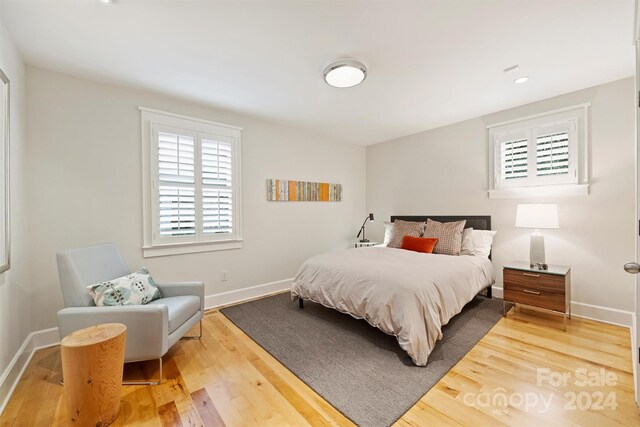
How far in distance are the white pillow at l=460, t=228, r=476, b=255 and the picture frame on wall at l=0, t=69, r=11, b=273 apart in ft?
14.0

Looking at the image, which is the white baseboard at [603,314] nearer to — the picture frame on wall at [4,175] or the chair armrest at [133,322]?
the chair armrest at [133,322]

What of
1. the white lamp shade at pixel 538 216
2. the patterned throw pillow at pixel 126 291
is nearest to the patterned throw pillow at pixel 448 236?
the white lamp shade at pixel 538 216

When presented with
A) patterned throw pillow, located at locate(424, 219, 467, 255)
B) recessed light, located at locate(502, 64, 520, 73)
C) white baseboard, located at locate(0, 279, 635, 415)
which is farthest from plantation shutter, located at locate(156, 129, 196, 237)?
recessed light, located at locate(502, 64, 520, 73)

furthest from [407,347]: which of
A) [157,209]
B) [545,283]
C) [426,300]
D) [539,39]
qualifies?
[157,209]

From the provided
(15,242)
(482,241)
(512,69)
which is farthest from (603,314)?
(15,242)

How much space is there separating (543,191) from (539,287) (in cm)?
118

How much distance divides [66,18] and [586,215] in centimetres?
495

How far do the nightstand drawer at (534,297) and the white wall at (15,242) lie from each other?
13.9 feet

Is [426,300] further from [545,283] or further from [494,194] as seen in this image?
[494,194]

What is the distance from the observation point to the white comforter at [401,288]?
6.95ft

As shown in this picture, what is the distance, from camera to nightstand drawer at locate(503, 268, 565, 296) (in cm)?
263

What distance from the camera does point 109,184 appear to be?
2.74 metres

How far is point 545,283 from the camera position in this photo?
271 centimetres

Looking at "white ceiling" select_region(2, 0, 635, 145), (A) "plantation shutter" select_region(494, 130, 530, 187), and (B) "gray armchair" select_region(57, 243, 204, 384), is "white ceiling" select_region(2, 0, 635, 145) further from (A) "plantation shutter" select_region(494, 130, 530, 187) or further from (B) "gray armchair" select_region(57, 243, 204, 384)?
(B) "gray armchair" select_region(57, 243, 204, 384)
